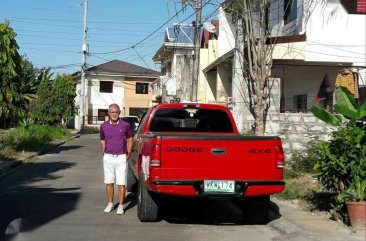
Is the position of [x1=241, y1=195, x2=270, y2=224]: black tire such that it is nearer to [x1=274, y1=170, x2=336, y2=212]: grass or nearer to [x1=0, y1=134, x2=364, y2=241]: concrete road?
[x1=0, y1=134, x2=364, y2=241]: concrete road

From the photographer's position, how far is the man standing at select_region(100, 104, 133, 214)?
9398 millimetres

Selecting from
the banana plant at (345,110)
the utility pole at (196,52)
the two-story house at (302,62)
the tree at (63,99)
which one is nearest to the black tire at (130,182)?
the banana plant at (345,110)

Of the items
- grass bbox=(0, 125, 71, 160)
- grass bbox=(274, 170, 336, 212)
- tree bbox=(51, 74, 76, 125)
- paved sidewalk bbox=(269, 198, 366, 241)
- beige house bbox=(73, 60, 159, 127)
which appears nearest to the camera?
paved sidewalk bbox=(269, 198, 366, 241)

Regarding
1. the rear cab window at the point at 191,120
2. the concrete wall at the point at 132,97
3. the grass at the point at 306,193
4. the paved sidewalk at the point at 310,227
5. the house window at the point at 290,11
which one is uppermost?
the house window at the point at 290,11

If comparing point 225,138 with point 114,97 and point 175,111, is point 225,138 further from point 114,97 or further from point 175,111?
point 114,97

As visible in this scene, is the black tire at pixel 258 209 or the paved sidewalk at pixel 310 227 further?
the black tire at pixel 258 209

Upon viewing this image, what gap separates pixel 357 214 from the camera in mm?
7664

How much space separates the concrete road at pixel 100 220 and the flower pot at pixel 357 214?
0.72 meters

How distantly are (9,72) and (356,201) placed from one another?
13.3m

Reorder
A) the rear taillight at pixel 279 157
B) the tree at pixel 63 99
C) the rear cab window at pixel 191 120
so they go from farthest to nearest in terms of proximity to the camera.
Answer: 1. the tree at pixel 63 99
2. the rear cab window at pixel 191 120
3. the rear taillight at pixel 279 157

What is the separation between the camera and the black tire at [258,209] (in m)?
8.73

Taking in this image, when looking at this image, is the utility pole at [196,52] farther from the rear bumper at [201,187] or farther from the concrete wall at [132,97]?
the concrete wall at [132,97]

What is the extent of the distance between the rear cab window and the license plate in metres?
2.24

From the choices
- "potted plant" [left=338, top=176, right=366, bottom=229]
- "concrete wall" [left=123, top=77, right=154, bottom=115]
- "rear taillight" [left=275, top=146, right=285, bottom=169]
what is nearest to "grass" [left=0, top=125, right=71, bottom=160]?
"rear taillight" [left=275, top=146, right=285, bottom=169]
